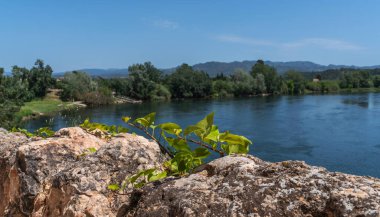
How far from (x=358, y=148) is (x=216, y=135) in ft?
96.3

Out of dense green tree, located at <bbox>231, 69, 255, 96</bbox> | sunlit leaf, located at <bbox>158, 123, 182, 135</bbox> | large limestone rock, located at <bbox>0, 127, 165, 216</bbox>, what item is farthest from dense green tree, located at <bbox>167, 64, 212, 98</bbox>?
sunlit leaf, located at <bbox>158, 123, 182, 135</bbox>

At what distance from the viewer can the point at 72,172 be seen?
246 centimetres

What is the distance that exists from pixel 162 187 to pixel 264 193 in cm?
51

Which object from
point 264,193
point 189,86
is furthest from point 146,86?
point 264,193

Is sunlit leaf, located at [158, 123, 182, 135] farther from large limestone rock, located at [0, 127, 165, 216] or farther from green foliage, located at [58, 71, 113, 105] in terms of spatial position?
green foliage, located at [58, 71, 113, 105]

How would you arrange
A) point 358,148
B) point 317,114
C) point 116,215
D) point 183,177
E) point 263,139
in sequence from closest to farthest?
point 183,177, point 116,215, point 358,148, point 263,139, point 317,114

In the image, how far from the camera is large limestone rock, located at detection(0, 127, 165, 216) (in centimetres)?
233

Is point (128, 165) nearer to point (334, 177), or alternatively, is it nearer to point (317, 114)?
point (334, 177)

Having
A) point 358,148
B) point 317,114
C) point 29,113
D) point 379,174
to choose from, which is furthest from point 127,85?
point 379,174

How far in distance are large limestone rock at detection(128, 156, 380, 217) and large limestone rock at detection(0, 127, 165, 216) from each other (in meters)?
0.51

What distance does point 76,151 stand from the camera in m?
3.01

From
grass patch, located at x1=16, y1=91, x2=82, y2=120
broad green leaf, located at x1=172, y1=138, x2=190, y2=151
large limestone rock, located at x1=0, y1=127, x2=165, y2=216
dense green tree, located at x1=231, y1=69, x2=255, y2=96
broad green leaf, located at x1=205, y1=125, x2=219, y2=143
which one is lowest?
grass patch, located at x1=16, y1=91, x2=82, y2=120

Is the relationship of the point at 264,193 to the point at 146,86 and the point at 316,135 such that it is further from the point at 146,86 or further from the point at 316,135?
the point at 146,86

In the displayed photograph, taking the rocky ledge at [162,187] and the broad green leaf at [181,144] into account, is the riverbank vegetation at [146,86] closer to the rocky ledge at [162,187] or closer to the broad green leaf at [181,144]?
the rocky ledge at [162,187]
